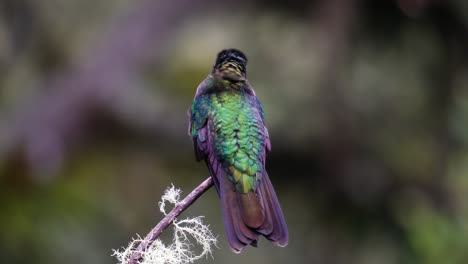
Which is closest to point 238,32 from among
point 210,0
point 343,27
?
point 210,0

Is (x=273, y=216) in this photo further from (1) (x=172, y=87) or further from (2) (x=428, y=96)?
(1) (x=172, y=87)

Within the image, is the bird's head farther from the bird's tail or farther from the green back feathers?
the bird's tail

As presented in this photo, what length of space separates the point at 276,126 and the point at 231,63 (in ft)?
18.4

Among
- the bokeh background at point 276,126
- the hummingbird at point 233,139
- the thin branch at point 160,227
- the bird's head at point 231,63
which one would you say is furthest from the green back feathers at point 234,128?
the bokeh background at point 276,126

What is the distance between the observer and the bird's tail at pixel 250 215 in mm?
2316

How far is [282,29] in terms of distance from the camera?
7.96m

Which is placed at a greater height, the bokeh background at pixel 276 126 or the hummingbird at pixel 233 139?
the bokeh background at pixel 276 126

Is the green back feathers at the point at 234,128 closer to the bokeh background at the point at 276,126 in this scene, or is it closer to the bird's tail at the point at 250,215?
the bird's tail at the point at 250,215

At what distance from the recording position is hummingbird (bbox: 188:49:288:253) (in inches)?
99.0

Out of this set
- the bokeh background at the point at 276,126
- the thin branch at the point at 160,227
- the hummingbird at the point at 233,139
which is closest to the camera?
the thin branch at the point at 160,227

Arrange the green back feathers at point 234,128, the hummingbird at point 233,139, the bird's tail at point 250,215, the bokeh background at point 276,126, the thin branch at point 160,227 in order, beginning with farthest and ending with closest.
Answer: the bokeh background at point 276,126, the green back feathers at point 234,128, the hummingbird at point 233,139, the bird's tail at point 250,215, the thin branch at point 160,227

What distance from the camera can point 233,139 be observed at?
2840 millimetres

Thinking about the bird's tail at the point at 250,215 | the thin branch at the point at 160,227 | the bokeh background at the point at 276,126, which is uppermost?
the bokeh background at the point at 276,126

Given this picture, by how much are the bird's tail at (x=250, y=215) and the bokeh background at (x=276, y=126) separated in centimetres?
494
